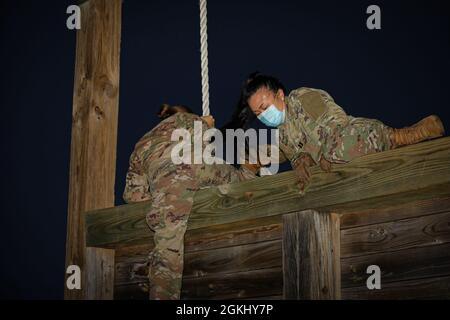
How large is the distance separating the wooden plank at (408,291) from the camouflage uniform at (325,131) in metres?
0.56

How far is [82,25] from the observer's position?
12.8ft

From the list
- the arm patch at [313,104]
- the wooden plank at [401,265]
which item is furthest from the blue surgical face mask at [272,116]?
the wooden plank at [401,265]

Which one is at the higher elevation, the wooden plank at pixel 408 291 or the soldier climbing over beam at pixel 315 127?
the soldier climbing over beam at pixel 315 127

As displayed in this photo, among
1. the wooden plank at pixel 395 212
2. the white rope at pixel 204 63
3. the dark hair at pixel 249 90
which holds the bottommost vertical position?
the wooden plank at pixel 395 212

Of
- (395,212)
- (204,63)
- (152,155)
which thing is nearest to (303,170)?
(395,212)

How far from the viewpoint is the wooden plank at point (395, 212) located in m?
2.79

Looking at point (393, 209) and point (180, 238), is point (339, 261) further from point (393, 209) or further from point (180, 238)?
point (180, 238)

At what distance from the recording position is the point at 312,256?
286 cm

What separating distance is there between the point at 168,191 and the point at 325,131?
807 millimetres

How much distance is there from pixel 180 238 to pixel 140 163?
22.0 inches

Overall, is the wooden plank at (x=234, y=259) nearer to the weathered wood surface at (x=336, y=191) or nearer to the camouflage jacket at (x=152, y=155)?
the weathered wood surface at (x=336, y=191)

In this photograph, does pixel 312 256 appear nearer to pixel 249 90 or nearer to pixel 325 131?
pixel 325 131

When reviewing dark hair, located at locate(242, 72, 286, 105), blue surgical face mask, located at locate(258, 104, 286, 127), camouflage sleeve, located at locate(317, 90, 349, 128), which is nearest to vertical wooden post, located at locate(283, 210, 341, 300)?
camouflage sleeve, located at locate(317, 90, 349, 128)
